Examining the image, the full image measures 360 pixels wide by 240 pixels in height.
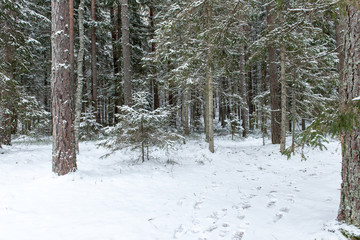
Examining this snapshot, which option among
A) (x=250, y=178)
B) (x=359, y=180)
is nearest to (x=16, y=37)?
(x=250, y=178)

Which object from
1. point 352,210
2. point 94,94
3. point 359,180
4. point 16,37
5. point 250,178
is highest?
point 16,37

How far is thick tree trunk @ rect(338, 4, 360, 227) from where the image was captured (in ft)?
8.11

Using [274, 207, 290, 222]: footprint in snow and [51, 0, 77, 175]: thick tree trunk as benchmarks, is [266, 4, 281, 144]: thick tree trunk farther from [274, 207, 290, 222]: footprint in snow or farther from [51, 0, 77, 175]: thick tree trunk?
[51, 0, 77, 175]: thick tree trunk

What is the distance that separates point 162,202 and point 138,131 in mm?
3218

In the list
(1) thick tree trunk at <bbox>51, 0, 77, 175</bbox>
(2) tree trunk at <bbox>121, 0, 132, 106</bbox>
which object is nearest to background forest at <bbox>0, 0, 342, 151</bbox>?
(2) tree trunk at <bbox>121, 0, 132, 106</bbox>

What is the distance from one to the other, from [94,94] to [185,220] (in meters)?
12.9

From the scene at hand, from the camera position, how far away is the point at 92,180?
5281mm

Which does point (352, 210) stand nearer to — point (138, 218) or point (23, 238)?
point (138, 218)

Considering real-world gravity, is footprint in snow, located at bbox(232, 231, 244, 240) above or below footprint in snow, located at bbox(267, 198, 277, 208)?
below

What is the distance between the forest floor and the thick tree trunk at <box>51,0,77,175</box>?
1.54ft

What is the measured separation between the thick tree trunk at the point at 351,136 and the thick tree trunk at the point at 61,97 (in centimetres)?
581

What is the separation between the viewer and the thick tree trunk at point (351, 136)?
2.47m

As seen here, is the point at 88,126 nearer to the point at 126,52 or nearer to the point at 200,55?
the point at 126,52

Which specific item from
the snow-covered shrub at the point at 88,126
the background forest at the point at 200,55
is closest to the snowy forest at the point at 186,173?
the background forest at the point at 200,55
